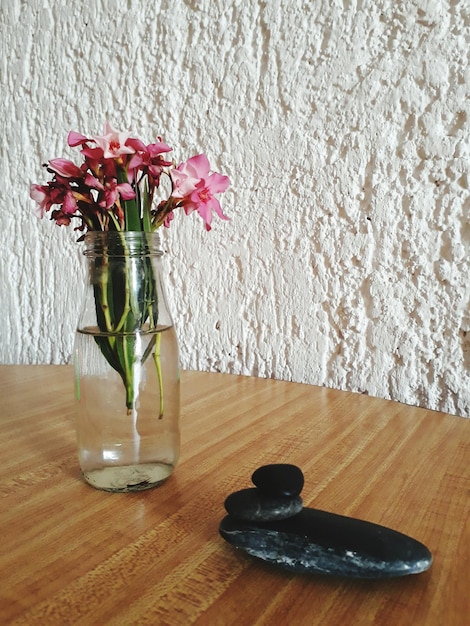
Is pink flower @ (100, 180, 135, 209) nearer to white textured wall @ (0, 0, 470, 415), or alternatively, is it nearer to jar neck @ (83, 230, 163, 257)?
jar neck @ (83, 230, 163, 257)

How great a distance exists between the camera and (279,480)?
1.30 feet

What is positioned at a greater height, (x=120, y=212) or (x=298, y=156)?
(x=298, y=156)

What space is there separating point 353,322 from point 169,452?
0.50m

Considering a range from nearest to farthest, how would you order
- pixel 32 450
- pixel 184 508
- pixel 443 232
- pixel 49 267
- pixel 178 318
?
pixel 184 508 < pixel 32 450 < pixel 443 232 < pixel 178 318 < pixel 49 267

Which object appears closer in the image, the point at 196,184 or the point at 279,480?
the point at 279,480

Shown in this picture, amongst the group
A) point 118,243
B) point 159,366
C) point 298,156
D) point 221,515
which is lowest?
point 221,515

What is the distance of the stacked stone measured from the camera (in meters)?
0.35

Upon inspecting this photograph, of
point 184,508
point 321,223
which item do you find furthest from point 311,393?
point 184,508

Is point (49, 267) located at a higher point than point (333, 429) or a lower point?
higher

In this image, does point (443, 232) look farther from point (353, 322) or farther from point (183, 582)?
point (183, 582)

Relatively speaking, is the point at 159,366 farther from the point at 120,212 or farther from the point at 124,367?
the point at 120,212

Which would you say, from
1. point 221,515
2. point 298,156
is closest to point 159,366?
point 221,515

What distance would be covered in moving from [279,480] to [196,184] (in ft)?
1.00

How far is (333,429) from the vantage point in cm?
70
